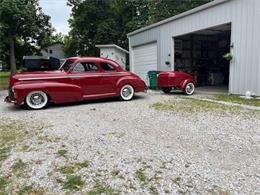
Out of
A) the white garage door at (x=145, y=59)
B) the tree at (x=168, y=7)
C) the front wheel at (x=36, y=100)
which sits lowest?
the front wheel at (x=36, y=100)

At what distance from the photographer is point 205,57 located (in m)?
17.0

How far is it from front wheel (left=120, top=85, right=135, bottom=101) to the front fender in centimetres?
152

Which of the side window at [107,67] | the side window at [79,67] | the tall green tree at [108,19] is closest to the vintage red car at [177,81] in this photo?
the side window at [107,67]

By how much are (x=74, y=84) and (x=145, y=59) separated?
8316 mm

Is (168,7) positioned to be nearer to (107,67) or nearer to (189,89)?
(189,89)

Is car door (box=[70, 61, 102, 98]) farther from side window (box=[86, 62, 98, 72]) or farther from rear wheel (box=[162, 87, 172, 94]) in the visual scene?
rear wheel (box=[162, 87, 172, 94])

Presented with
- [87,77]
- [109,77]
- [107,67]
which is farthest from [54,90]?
[107,67]

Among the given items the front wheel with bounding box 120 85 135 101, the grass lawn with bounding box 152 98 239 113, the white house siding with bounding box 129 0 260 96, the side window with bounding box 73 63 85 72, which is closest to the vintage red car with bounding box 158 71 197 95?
the white house siding with bounding box 129 0 260 96

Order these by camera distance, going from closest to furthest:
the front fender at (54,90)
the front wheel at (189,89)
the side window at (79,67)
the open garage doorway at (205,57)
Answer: the front fender at (54,90)
the side window at (79,67)
the front wheel at (189,89)
the open garage doorway at (205,57)

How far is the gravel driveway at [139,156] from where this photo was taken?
133 inches

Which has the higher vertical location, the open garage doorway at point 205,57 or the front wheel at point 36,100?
the open garage doorway at point 205,57

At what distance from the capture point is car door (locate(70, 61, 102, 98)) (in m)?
8.98

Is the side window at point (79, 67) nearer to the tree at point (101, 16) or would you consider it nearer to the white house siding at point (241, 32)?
the white house siding at point (241, 32)

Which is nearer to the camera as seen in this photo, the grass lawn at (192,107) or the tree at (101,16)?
the grass lawn at (192,107)
